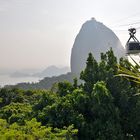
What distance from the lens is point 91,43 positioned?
320ft

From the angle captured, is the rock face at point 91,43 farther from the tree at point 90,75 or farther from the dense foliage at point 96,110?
the dense foliage at point 96,110

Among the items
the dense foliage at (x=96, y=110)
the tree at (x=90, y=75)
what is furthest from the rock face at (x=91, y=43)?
the dense foliage at (x=96, y=110)

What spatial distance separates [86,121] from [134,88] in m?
3.68

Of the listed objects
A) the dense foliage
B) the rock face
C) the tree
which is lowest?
the dense foliage

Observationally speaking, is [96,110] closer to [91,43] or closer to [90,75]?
[90,75]

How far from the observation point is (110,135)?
21125 mm

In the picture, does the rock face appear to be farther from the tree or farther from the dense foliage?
the dense foliage

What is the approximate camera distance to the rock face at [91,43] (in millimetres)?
94375

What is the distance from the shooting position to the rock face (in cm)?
9438

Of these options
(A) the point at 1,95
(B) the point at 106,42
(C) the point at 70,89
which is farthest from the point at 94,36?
(C) the point at 70,89

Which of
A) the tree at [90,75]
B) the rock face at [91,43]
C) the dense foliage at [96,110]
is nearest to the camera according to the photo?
the dense foliage at [96,110]

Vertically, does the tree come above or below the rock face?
below

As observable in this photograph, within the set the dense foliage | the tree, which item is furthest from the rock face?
the dense foliage

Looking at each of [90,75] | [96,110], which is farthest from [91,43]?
[96,110]
